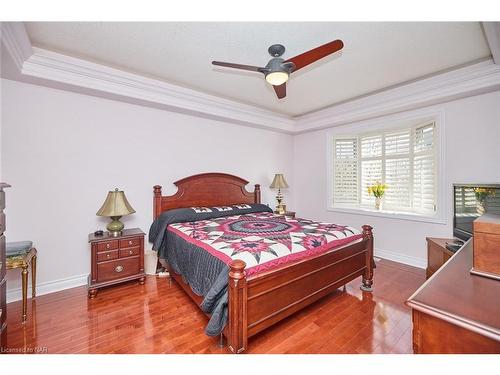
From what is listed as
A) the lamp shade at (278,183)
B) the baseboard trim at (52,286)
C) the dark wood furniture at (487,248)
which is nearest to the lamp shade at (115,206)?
the baseboard trim at (52,286)

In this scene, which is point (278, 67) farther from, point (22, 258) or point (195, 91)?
point (22, 258)

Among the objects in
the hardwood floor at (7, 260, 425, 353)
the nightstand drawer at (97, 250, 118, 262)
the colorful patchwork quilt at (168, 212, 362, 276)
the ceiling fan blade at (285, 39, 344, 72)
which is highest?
the ceiling fan blade at (285, 39, 344, 72)

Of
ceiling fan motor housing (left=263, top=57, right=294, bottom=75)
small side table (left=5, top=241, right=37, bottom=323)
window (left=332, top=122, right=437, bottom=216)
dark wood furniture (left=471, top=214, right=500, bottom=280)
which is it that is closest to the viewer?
dark wood furniture (left=471, top=214, right=500, bottom=280)

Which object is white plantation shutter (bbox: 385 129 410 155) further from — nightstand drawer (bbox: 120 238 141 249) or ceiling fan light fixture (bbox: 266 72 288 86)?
nightstand drawer (bbox: 120 238 141 249)

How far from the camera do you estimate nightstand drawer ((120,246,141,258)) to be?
258cm

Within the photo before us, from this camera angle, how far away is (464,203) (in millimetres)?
2408

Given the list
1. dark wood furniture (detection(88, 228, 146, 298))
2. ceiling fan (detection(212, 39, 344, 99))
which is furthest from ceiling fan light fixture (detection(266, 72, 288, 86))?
dark wood furniture (detection(88, 228, 146, 298))

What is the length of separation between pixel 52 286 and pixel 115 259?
0.75 metres

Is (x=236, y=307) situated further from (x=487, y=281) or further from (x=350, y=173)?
(x=350, y=173)

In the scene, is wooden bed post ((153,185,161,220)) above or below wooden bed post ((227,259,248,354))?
above

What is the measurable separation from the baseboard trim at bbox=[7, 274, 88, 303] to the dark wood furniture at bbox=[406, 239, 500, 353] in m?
3.26

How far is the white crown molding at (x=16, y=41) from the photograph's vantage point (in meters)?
1.65

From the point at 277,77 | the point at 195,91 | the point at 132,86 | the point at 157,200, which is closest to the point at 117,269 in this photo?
the point at 157,200

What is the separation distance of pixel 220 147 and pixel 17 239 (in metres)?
2.73
